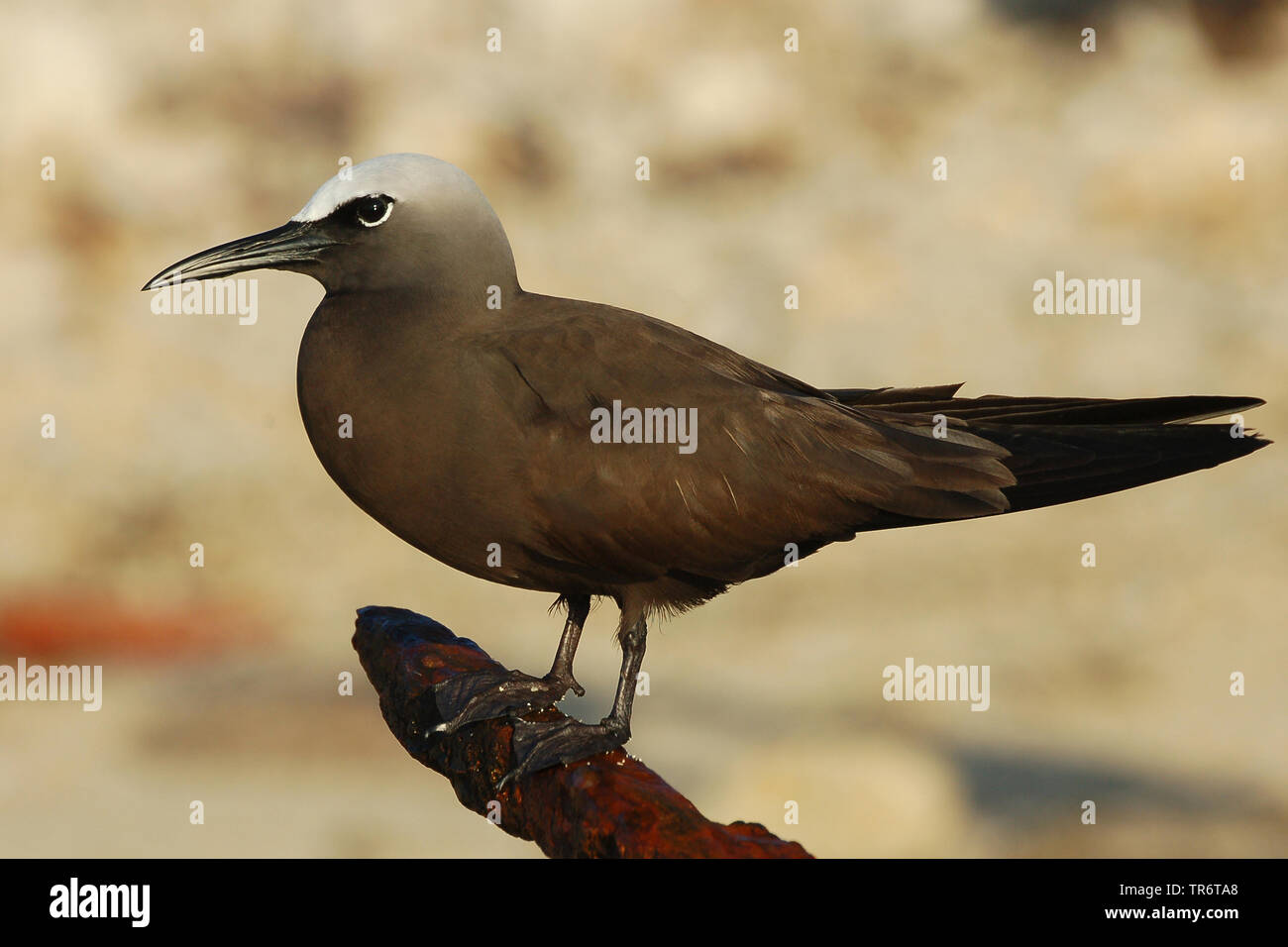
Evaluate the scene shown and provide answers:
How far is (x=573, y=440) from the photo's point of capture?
446 cm

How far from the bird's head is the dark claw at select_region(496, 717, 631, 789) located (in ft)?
5.35

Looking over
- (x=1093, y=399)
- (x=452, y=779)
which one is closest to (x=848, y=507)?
(x=1093, y=399)

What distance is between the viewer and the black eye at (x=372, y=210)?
4.63 m

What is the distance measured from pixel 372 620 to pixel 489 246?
195 cm

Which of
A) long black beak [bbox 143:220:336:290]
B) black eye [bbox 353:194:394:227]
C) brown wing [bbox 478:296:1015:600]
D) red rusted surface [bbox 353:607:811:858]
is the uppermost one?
black eye [bbox 353:194:394:227]

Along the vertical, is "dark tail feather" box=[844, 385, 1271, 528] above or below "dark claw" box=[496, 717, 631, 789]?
above

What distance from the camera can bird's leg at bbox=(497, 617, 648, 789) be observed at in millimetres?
4449

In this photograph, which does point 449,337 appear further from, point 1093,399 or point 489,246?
point 1093,399

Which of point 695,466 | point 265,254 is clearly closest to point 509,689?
point 695,466

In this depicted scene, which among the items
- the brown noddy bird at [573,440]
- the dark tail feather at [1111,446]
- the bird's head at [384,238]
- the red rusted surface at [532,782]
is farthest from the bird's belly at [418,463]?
the dark tail feather at [1111,446]

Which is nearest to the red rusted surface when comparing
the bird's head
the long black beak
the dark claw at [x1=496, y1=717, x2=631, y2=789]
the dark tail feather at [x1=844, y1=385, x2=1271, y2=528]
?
the dark claw at [x1=496, y1=717, x2=631, y2=789]

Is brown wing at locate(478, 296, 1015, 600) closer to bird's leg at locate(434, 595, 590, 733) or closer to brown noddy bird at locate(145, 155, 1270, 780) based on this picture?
brown noddy bird at locate(145, 155, 1270, 780)

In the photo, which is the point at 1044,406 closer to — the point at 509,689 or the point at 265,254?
the point at 509,689

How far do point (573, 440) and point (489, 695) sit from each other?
1139mm
